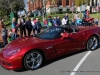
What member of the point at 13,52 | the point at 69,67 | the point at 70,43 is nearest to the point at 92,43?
the point at 70,43

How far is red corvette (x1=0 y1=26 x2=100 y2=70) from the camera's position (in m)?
5.53

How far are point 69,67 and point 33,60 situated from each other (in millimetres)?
1163

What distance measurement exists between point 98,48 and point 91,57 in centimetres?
136

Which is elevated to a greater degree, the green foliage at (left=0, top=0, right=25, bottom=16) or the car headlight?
the green foliage at (left=0, top=0, right=25, bottom=16)

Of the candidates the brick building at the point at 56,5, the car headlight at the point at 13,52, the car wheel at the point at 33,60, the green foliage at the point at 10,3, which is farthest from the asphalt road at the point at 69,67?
the brick building at the point at 56,5

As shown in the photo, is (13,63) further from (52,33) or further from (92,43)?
(92,43)

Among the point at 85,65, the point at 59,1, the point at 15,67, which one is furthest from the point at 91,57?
the point at 59,1

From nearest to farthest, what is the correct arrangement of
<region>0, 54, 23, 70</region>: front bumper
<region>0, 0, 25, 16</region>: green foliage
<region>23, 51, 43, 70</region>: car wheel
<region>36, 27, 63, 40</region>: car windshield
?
<region>0, 54, 23, 70</region>: front bumper → <region>23, 51, 43, 70</region>: car wheel → <region>36, 27, 63, 40</region>: car windshield → <region>0, 0, 25, 16</region>: green foliage

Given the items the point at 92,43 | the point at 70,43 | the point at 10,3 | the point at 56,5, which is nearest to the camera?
the point at 70,43

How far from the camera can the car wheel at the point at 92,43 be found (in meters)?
7.45

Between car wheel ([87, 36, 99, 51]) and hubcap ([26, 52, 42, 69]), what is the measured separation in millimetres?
2474

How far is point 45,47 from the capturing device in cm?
600

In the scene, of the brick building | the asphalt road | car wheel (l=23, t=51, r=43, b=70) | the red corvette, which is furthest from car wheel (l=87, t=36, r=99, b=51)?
the brick building

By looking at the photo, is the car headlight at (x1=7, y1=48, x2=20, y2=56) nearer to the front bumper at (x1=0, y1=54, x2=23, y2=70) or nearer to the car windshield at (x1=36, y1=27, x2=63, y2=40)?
the front bumper at (x1=0, y1=54, x2=23, y2=70)
